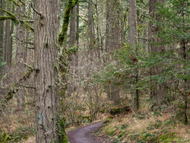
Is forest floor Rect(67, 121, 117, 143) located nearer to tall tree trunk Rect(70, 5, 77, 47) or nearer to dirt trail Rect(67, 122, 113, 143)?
dirt trail Rect(67, 122, 113, 143)

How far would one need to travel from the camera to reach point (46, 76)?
5.57m

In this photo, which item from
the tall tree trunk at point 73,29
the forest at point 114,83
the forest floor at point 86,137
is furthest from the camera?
the tall tree trunk at point 73,29

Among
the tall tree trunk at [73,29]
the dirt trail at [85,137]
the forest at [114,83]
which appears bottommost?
A: the dirt trail at [85,137]

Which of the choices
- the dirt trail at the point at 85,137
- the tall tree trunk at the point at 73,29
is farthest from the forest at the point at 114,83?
the tall tree trunk at the point at 73,29

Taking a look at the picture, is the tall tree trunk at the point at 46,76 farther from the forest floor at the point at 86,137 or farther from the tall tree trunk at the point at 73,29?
the tall tree trunk at the point at 73,29

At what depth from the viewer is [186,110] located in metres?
5.40

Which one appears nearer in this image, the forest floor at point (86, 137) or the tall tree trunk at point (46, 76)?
the tall tree trunk at point (46, 76)

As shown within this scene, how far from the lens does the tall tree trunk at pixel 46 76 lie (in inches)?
217

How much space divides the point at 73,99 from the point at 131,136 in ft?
17.3

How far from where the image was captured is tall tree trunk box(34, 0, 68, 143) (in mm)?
5512

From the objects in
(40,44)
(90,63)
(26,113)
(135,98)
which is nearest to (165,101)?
(135,98)

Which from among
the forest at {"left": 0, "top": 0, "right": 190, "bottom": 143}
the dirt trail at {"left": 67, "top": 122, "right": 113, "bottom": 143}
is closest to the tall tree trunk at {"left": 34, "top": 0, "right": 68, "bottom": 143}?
the forest at {"left": 0, "top": 0, "right": 190, "bottom": 143}

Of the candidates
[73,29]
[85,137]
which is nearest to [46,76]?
[85,137]

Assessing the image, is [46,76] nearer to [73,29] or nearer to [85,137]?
[85,137]
